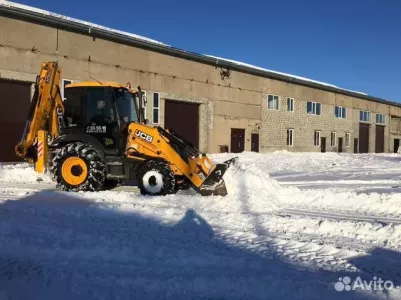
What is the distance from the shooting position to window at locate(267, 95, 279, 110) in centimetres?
3392

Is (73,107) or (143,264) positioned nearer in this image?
(143,264)

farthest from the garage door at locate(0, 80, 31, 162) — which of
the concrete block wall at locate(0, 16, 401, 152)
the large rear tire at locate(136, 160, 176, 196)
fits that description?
the large rear tire at locate(136, 160, 176, 196)

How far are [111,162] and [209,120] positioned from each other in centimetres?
1826

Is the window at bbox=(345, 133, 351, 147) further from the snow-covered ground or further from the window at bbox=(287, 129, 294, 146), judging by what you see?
the snow-covered ground

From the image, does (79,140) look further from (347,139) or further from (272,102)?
(347,139)

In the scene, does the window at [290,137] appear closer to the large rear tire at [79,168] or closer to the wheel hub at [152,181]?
the large rear tire at [79,168]

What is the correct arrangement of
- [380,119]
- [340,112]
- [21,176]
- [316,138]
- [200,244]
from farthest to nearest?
[380,119], [340,112], [316,138], [21,176], [200,244]

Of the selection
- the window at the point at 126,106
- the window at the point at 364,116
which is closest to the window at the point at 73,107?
the window at the point at 126,106

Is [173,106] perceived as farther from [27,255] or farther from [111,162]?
[27,255]

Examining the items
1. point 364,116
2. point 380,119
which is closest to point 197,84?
point 364,116

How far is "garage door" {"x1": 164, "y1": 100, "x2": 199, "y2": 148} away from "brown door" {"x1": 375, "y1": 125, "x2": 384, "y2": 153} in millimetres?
30987

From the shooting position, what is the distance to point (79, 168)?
1055 cm

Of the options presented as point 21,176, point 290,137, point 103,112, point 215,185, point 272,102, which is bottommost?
point 21,176

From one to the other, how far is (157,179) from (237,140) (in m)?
21.5
